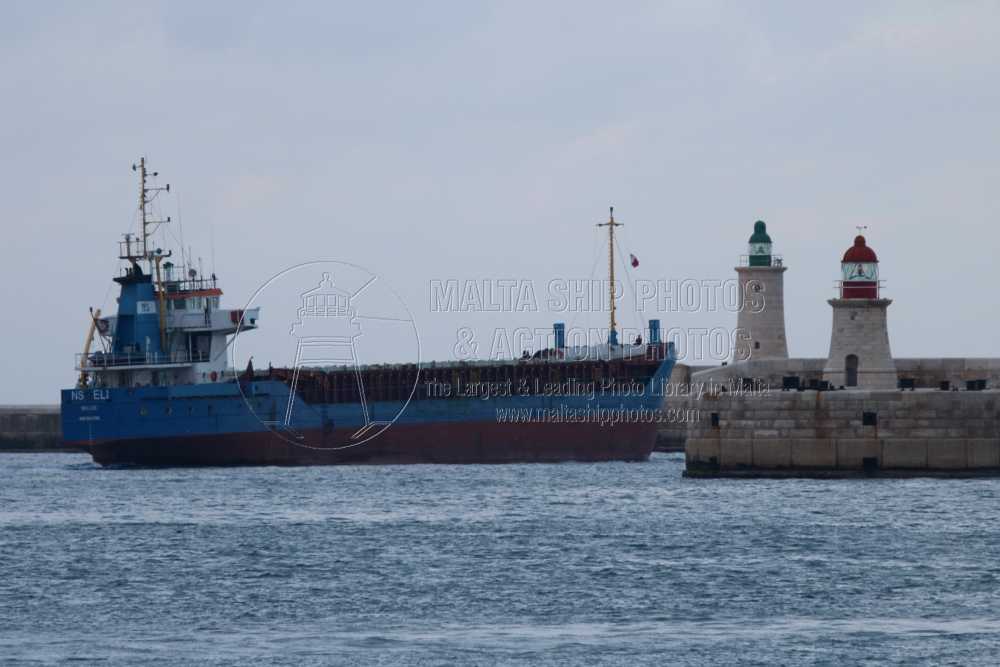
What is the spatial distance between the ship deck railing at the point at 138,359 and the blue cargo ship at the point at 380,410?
6 centimetres

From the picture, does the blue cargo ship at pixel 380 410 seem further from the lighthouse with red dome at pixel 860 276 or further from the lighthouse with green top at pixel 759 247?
the lighthouse with red dome at pixel 860 276

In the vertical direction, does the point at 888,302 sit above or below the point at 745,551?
above

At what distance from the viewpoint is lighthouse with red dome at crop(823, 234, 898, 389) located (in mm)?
43812

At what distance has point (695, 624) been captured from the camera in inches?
945

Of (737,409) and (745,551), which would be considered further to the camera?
(737,409)

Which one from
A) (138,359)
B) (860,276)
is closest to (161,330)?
(138,359)

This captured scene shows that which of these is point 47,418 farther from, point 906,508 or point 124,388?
point 906,508

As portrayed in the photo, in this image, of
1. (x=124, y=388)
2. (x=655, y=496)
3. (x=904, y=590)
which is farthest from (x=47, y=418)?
(x=904, y=590)

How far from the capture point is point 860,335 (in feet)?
145

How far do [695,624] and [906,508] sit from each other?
13.5 m

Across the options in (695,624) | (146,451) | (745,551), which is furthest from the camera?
(146,451)

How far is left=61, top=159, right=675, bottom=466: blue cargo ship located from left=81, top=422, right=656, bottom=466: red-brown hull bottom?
0.04 meters

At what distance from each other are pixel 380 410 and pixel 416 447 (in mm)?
1619

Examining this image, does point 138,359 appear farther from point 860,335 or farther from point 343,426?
point 860,335
